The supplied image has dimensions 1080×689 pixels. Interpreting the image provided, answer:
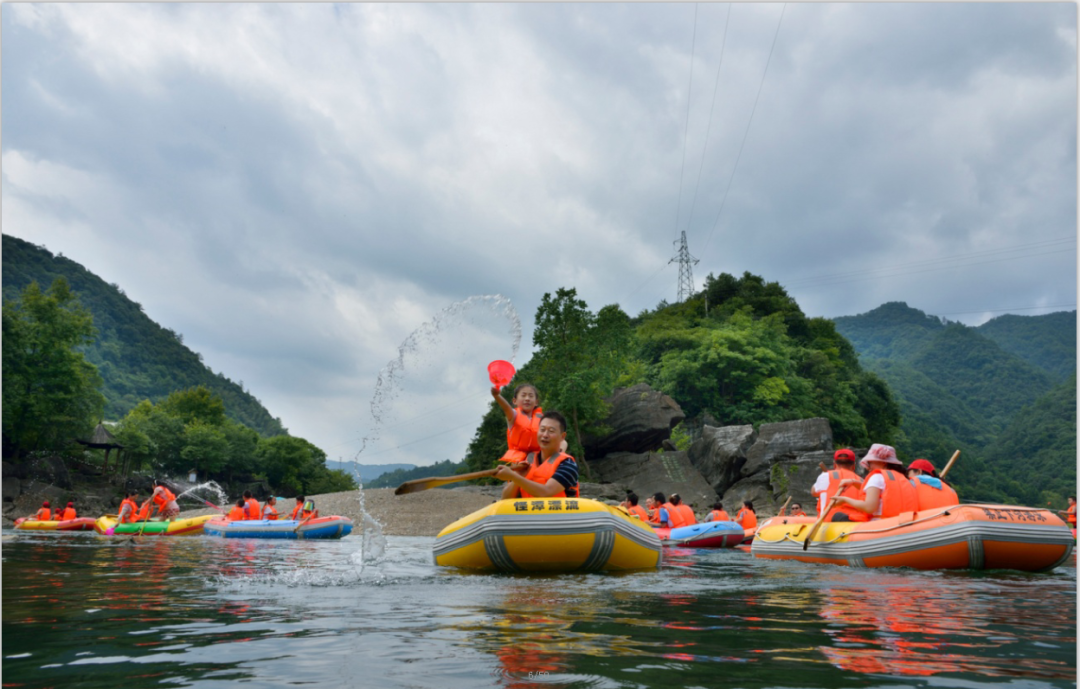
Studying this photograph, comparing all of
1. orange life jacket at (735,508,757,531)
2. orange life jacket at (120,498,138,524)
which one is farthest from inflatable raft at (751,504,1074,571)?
orange life jacket at (120,498,138,524)

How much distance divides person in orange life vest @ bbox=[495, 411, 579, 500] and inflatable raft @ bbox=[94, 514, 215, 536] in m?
13.2

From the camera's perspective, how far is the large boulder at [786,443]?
3241 centimetres

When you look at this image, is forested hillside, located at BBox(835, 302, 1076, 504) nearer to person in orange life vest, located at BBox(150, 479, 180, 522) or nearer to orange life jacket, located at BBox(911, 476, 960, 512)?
orange life jacket, located at BBox(911, 476, 960, 512)

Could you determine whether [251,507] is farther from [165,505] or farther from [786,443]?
[786,443]

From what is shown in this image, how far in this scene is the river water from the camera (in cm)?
300

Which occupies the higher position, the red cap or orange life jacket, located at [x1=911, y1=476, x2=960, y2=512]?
the red cap

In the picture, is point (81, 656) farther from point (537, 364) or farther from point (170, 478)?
point (170, 478)

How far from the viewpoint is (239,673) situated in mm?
3043

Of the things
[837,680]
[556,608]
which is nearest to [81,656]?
[556,608]

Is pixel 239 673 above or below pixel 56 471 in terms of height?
below

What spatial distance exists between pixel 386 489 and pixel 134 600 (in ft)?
102

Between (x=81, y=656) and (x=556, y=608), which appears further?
(x=556, y=608)

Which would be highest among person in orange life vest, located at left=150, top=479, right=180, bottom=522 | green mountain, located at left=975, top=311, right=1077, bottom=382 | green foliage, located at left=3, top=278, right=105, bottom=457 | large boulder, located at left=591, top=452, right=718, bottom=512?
green mountain, located at left=975, top=311, right=1077, bottom=382

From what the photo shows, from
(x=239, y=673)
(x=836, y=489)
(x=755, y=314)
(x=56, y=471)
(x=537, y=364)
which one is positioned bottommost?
(x=239, y=673)
